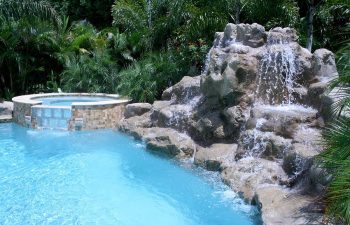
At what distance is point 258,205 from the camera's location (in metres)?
7.20

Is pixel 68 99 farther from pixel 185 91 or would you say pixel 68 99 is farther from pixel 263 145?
pixel 263 145

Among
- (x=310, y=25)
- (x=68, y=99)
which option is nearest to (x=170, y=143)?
(x=310, y=25)

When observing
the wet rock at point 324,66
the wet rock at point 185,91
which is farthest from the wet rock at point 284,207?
the wet rock at point 185,91

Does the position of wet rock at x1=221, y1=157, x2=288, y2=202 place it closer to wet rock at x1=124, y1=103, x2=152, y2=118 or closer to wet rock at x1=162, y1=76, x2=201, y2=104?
wet rock at x1=162, y1=76, x2=201, y2=104

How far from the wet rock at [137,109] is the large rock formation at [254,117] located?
0.23 metres

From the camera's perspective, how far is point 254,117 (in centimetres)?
972

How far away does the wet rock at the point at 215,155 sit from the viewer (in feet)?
31.5

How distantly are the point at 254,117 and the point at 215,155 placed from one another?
4.21 feet

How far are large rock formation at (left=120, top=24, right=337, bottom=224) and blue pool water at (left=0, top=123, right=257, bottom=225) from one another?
55 cm

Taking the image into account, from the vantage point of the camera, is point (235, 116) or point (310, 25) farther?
point (310, 25)

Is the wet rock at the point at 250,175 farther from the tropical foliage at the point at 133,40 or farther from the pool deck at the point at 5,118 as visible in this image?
the pool deck at the point at 5,118

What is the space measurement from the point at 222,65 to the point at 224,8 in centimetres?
591

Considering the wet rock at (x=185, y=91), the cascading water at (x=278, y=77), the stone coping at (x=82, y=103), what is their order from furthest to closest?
1. the stone coping at (x=82, y=103)
2. the wet rock at (x=185, y=91)
3. the cascading water at (x=278, y=77)

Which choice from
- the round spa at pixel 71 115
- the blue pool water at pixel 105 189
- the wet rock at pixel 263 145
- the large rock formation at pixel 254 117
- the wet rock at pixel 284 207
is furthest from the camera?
the round spa at pixel 71 115
